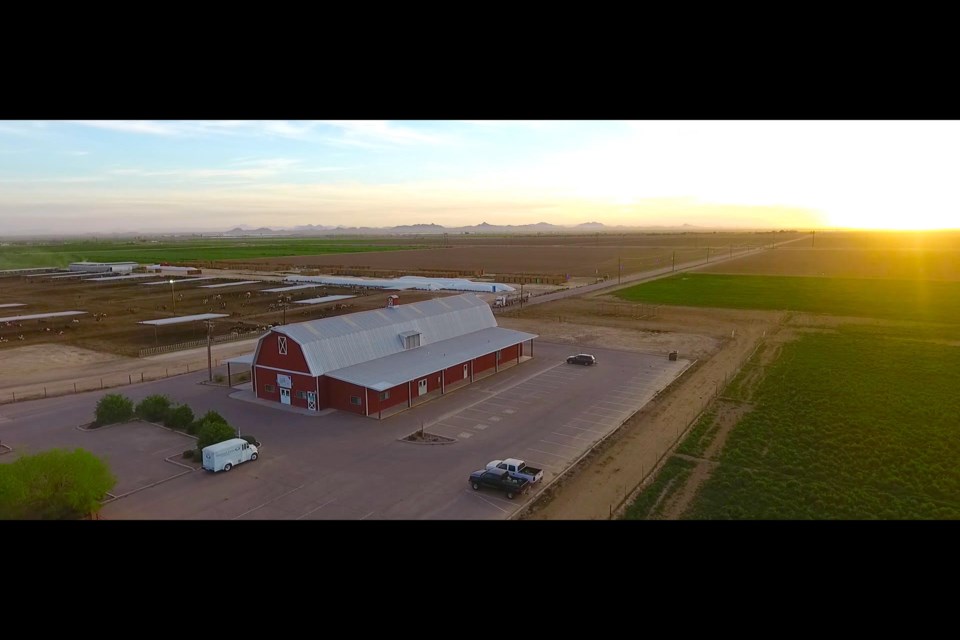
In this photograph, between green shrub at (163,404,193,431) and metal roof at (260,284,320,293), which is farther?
metal roof at (260,284,320,293)

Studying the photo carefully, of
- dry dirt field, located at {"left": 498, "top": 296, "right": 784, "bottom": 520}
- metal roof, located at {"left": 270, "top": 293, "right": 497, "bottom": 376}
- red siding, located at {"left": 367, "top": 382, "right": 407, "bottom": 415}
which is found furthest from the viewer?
metal roof, located at {"left": 270, "top": 293, "right": 497, "bottom": 376}

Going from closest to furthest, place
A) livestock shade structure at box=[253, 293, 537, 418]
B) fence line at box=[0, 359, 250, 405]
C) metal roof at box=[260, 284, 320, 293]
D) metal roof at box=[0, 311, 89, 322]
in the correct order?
livestock shade structure at box=[253, 293, 537, 418] → fence line at box=[0, 359, 250, 405] → metal roof at box=[0, 311, 89, 322] → metal roof at box=[260, 284, 320, 293]

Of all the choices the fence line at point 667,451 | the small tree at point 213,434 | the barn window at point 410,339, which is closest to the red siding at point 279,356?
the small tree at point 213,434

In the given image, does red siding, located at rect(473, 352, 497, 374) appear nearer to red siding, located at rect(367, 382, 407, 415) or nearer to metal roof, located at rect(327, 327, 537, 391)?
metal roof, located at rect(327, 327, 537, 391)

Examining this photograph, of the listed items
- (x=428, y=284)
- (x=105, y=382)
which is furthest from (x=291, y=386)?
(x=428, y=284)

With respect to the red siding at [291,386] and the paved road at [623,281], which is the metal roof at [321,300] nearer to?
the paved road at [623,281]

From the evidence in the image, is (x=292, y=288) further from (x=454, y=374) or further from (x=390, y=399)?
(x=390, y=399)

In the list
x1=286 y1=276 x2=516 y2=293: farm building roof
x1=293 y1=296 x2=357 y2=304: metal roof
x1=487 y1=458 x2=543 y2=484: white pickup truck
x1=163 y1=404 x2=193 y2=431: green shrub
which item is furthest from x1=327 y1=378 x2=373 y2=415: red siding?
x1=286 y1=276 x2=516 y2=293: farm building roof
